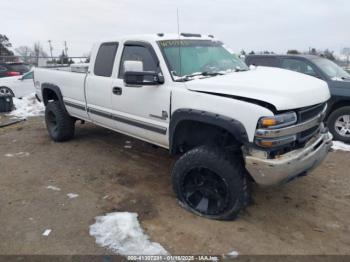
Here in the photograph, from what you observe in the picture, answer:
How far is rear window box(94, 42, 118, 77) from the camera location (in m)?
4.97

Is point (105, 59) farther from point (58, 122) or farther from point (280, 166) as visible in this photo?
point (280, 166)

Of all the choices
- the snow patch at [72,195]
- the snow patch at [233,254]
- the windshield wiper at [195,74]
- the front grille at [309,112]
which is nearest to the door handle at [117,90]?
the windshield wiper at [195,74]

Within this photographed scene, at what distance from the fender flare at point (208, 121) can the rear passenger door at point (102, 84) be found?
1.41 meters

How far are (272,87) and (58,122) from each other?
14.6 feet

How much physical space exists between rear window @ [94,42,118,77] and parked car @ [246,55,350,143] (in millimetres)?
4003

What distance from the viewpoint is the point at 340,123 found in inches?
264

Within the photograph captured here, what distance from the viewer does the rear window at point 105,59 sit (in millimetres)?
4966

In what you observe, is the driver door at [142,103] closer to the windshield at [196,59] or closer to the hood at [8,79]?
the windshield at [196,59]

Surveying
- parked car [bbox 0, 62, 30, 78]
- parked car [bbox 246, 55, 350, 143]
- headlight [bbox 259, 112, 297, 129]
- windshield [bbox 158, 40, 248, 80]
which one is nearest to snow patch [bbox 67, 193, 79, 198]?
windshield [bbox 158, 40, 248, 80]

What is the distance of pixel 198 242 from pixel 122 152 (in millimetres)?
3067

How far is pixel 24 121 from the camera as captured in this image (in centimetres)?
902

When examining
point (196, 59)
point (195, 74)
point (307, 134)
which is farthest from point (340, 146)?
point (195, 74)

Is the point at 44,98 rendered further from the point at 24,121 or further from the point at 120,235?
the point at 120,235

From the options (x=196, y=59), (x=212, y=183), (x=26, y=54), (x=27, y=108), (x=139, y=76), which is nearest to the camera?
(x=212, y=183)
